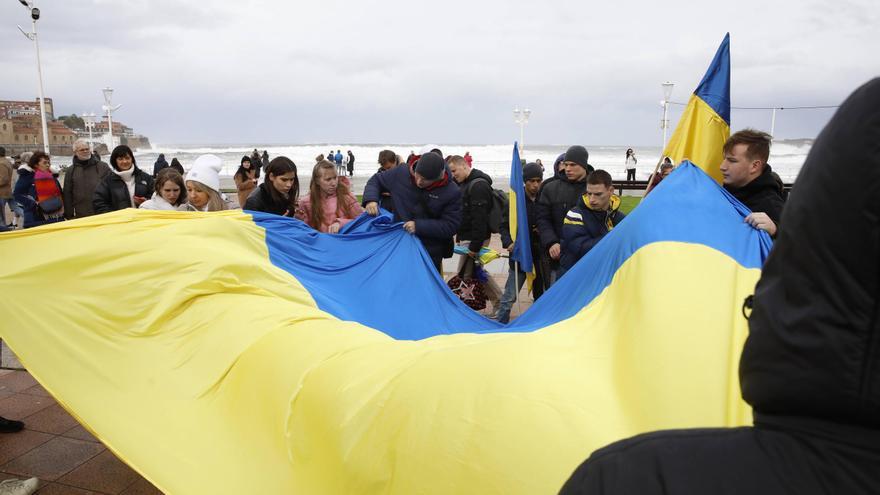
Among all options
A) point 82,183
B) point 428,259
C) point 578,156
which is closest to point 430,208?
point 428,259

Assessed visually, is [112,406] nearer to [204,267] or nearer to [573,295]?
[204,267]

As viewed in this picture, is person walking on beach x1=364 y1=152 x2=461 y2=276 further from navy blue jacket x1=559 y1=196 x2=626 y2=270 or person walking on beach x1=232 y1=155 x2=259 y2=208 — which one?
person walking on beach x1=232 y1=155 x2=259 y2=208

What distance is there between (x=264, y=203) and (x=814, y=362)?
496 centimetres

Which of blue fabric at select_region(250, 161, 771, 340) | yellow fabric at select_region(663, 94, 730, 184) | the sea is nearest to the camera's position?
blue fabric at select_region(250, 161, 771, 340)

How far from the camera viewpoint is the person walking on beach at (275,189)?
5.21 metres

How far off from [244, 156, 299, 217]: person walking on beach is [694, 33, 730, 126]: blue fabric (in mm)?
3343

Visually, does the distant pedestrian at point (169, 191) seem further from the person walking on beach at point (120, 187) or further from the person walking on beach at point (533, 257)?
the person walking on beach at point (533, 257)

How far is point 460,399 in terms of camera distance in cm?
188

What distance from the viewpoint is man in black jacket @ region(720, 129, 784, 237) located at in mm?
3238

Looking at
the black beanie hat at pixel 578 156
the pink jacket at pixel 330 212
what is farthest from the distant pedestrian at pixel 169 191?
the black beanie hat at pixel 578 156

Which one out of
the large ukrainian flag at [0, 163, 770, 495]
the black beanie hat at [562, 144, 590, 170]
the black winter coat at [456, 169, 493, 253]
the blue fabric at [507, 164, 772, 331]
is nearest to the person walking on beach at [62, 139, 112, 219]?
the large ukrainian flag at [0, 163, 770, 495]

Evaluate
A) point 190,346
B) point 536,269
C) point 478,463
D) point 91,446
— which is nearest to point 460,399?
point 478,463

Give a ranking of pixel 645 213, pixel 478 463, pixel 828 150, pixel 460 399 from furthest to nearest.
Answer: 1. pixel 645 213
2. pixel 460 399
3. pixel 478 463
4. pixel 828 150

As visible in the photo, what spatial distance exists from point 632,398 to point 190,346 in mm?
2260
